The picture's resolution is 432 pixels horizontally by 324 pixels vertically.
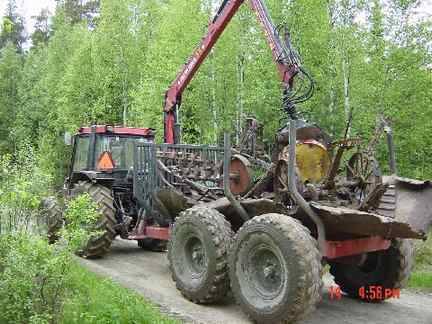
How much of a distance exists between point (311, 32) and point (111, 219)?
31.8 feet

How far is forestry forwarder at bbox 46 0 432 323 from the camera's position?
218 inches

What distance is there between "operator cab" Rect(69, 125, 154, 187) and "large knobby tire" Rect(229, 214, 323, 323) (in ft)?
14.9

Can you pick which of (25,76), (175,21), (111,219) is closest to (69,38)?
(25,76)

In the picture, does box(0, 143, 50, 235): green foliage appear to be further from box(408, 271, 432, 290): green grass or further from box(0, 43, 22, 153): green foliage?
box(0, 43, 22, 153): green foliage

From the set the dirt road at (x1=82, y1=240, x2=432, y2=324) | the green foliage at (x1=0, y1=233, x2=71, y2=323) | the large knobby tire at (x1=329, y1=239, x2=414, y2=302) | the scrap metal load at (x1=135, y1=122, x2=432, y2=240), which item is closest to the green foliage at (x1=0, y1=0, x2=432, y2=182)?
the scrap metal load at (x1=135, y1=122, x2=432, y2=240)

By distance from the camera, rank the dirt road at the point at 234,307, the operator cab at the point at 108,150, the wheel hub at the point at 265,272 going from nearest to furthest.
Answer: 1. the wheel hub at the point at 265,272
2. the dirt road at the point at 234,307
3. the operator cab at the point at 108,150

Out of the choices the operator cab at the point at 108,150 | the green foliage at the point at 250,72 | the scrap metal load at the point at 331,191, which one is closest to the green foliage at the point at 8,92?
the green foliage at the point at 250,72

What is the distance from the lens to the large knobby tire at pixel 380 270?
670 cm

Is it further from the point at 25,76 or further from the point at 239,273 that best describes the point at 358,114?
the point at 25,76

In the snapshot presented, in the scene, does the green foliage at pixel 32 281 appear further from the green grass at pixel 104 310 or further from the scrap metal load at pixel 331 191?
the scrap metal load at pixel 331 191

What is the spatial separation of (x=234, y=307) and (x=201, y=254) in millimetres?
805

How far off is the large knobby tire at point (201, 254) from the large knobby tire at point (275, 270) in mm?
306

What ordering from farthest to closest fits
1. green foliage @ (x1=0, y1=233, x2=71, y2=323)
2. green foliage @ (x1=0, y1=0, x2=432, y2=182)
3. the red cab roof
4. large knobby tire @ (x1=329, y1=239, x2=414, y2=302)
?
1. green foliage @ (x1=0, y1=0, x2=432, y2=182)
2. the red cab roof
3. large knobby tire @ (x1=329, y1=239, x2=414, y2=302)
4. green foliage @ (x1=0, y1=233, x2=71, y2=323)

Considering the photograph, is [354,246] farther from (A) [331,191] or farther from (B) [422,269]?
(B) [422,269]
